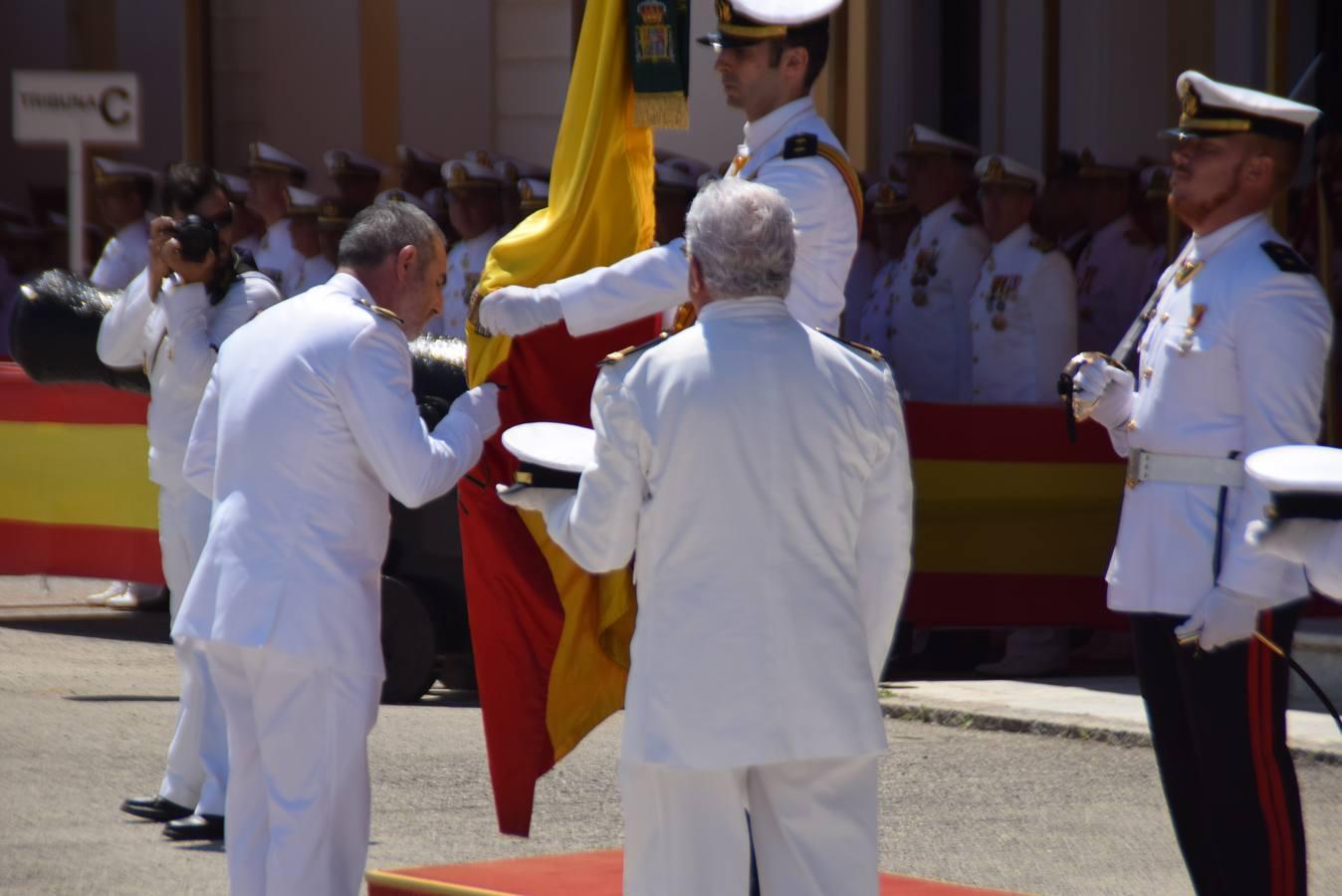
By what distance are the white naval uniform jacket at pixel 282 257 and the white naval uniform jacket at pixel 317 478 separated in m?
7.35

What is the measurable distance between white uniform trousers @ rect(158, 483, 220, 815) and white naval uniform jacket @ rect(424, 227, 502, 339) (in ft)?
14.2

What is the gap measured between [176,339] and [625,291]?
259 centimetres

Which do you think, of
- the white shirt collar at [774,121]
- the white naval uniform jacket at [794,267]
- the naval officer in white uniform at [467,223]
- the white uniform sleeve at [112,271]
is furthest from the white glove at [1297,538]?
the white uniform sleeve at [112,271]

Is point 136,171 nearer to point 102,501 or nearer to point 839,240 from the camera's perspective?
point 102,501

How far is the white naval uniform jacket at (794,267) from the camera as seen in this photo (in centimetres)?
474

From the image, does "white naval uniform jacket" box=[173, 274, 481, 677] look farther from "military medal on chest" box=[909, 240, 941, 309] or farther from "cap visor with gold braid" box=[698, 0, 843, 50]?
"military medal on chest" box=[909, 240, 941, 309]

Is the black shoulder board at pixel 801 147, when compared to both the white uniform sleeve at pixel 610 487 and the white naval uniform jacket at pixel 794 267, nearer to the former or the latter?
the white naval uniform jacket at pixel 794 267

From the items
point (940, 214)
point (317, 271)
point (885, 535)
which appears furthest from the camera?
point (317, 271)

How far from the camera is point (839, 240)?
4809mm

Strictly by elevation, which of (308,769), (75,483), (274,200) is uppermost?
(274,200)

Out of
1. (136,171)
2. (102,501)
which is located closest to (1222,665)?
(102,501)

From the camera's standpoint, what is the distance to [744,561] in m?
3.81

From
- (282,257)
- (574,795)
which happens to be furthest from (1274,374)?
(282,257)

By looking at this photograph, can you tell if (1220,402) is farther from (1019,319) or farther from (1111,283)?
(1111,283)
